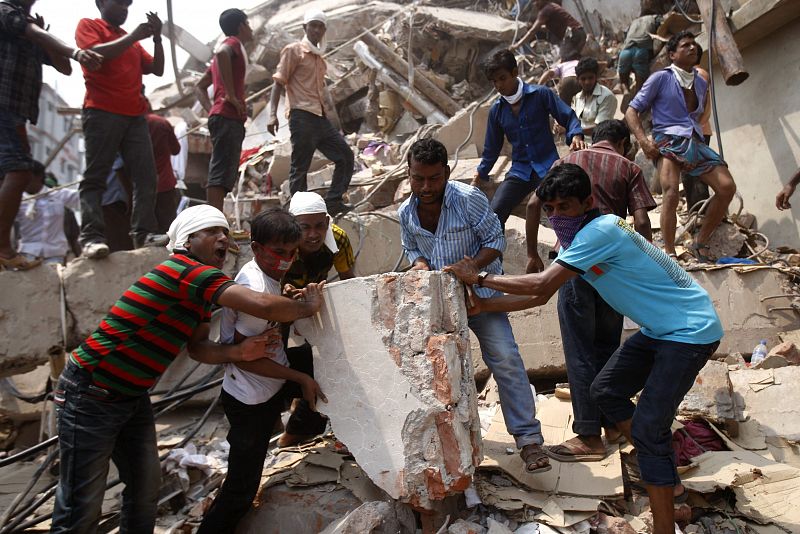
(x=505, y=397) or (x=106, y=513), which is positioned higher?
(x=505, y=397)

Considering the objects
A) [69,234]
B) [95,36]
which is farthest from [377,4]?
[95,36]

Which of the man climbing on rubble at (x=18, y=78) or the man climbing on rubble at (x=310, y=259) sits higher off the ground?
the man climbing on rubble at (x=18, y=78)

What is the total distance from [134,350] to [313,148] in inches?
122

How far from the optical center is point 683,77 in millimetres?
4508

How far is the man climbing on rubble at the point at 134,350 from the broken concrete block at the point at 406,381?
0.26 m

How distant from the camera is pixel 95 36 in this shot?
13.6 feet

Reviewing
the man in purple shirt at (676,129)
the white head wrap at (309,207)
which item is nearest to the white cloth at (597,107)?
the man in purple shirt at (676,129)

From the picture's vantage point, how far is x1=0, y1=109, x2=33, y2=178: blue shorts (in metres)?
3.91

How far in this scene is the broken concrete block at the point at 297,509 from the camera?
283 cm

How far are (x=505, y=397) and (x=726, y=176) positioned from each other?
2.98m

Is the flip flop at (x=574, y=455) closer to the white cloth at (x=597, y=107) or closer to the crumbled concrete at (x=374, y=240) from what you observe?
the crumbled concrete at (x=374, y=240)

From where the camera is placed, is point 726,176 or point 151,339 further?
point 726,176

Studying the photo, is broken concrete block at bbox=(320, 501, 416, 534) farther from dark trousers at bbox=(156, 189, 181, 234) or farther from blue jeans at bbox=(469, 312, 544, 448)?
dark trousers at bbox=(156, 189, 181, 234)

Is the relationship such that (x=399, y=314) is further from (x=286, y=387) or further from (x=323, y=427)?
(x=323, y=427)
